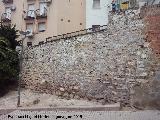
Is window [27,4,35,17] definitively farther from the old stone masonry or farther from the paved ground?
the paved ground

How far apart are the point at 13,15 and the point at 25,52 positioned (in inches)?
401

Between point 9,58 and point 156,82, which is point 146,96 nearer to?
point 156,82

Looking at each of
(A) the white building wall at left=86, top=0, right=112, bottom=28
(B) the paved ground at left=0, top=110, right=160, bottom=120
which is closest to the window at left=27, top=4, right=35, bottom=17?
(A) the white building wall at left=86, top=0, right=112, bottom=28

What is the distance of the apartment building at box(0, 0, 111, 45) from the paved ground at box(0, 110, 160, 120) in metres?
14.7

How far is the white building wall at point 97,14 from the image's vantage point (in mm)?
36125

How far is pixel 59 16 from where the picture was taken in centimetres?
3578

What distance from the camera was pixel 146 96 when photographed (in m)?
21.8

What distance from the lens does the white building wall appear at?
36.1 meters

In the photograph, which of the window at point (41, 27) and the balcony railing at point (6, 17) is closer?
the window at point (41, 27)

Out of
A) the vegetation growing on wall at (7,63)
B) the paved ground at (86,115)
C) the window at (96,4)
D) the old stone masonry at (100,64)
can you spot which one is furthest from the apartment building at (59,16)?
the paved ground at (86,115)

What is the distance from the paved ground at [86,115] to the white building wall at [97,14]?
15.5 m

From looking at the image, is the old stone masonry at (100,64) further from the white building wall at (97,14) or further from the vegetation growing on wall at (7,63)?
the white building wall at (97,14)

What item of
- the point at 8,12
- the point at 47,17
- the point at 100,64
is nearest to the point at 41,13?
the point at 47,17

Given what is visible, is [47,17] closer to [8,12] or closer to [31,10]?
[31,10]
